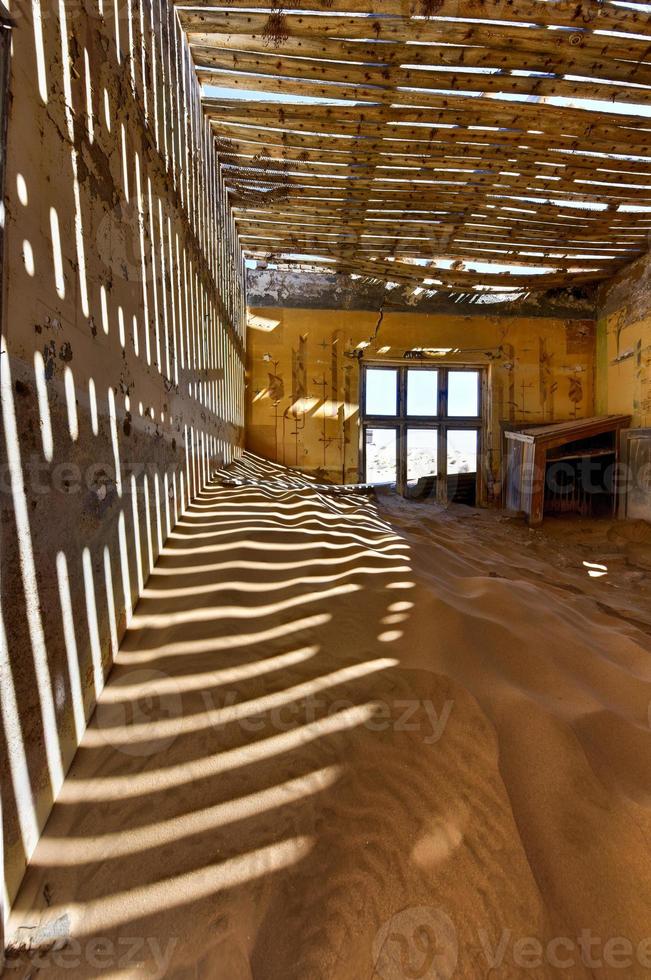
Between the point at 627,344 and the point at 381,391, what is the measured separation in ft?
14.7

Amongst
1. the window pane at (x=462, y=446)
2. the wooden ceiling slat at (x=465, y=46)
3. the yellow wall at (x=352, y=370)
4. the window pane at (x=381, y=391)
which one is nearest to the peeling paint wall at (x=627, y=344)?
the yellow wall at (x=352, y=370)

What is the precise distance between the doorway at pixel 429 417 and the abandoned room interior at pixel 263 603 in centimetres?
383

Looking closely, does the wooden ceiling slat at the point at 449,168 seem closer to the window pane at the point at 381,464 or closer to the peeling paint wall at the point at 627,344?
the peeling paint wall at the point at 627,344

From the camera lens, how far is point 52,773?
3.86ft

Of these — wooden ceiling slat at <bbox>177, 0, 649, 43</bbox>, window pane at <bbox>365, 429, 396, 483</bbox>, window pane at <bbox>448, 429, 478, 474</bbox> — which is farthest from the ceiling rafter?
window pane at <bbox>365, 429, 396, 483</bbox>

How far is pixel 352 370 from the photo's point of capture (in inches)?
324

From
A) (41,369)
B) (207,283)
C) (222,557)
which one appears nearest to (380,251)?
(207,283)

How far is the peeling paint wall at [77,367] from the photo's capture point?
109 centimetres

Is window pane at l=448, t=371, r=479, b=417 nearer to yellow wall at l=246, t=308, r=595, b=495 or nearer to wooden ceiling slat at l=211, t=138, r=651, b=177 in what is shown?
yellow wall at l=246, t=308, r=595, b=495

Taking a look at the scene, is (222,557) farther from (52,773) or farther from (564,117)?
(564,117)

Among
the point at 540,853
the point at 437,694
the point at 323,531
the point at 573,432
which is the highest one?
the point at 573,432

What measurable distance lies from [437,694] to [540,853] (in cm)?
52

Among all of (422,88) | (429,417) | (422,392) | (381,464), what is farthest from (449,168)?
(381,464)

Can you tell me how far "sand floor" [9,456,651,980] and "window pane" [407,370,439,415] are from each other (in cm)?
691
